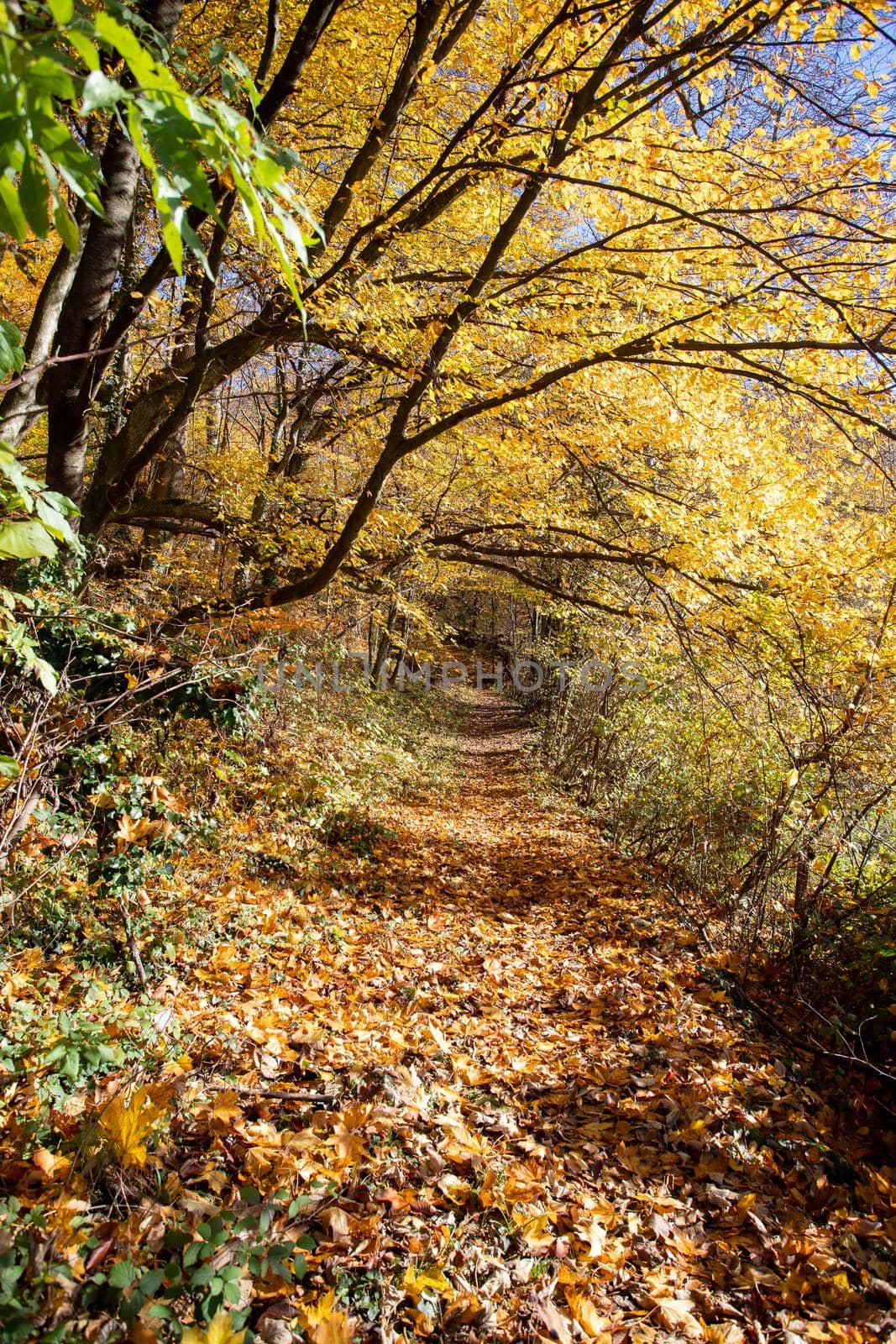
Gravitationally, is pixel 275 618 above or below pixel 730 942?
above

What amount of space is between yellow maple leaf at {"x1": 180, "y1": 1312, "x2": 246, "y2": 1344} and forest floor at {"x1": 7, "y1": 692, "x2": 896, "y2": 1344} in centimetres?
2

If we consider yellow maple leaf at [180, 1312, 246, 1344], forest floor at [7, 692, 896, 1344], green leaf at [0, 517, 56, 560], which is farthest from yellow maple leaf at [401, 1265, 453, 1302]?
green leaf at [0, 517, 56, 560]

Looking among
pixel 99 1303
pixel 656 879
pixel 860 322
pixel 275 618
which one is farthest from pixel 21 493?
pixel 656 879

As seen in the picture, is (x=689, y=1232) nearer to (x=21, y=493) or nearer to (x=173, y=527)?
(x=21, y=493)

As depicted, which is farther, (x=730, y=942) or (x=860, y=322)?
(x=730, y=942)

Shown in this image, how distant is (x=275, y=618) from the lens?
6.68 metres

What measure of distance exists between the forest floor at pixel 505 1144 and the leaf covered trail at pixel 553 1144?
1cm

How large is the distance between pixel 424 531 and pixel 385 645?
9.16 m

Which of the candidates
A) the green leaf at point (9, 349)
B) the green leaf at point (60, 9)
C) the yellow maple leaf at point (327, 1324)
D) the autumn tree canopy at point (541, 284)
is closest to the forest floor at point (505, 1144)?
the yellow maple leaf at point (327, 1324)

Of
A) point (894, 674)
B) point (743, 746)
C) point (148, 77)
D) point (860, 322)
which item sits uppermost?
point (860, 322)

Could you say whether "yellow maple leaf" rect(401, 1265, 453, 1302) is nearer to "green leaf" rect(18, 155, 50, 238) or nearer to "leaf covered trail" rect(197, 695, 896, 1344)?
"leaf covered trail" rect(197, 695, 896, 1344)

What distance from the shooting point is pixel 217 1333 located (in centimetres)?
172

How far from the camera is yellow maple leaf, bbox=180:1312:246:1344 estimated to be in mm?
1705

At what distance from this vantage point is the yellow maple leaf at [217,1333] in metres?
1.71
